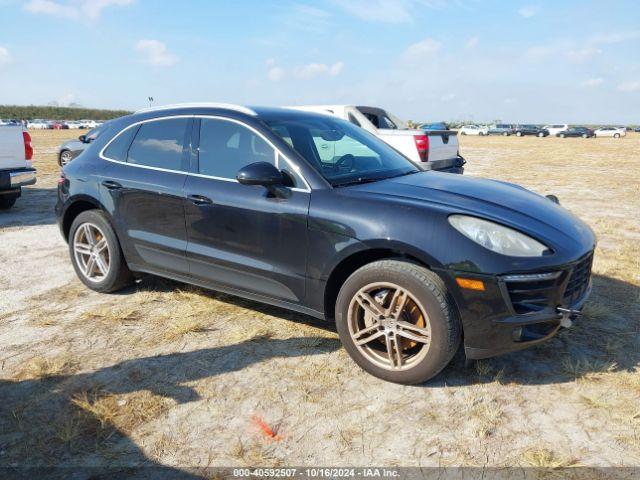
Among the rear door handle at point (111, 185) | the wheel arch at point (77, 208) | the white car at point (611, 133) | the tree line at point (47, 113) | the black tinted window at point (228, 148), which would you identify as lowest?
the wheel arch at point (77, 208)

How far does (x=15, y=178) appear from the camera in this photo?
8.25 meters

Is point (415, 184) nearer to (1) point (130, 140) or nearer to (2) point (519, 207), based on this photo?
(2) point (519, 207)

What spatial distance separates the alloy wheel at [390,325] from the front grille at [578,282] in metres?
0.87

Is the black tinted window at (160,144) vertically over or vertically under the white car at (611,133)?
under

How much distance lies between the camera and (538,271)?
292 cm

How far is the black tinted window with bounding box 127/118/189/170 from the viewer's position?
419 centimetres

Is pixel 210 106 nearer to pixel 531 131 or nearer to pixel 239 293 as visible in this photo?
pixel 239 293

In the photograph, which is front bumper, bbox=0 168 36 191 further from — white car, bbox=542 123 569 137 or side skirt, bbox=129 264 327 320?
white car, bbox=542 123 569 137

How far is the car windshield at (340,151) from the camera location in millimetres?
3703

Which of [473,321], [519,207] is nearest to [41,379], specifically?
[473,321]

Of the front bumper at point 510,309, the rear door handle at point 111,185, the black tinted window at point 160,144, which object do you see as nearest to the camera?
the front bumper at point 510,309

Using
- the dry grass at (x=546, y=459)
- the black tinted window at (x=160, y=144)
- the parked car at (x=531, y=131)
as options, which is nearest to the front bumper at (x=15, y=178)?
the black tinted window at (x=160, y=144)

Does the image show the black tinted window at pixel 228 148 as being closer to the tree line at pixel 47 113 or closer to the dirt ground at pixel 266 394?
the dirt ground at pixel 266 394

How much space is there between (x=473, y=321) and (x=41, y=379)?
2684 mm
